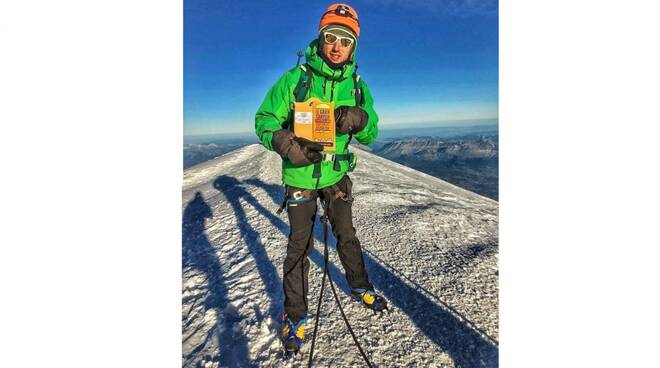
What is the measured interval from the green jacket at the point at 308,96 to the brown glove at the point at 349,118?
116 mm

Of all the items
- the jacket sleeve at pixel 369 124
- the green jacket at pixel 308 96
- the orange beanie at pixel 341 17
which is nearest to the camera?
the orange beanie at pixel 341 17

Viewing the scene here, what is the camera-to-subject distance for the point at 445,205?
23.2 ft

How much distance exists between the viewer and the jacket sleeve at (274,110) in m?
2.43

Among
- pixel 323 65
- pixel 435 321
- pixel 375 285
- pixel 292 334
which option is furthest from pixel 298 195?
pixel 435 321

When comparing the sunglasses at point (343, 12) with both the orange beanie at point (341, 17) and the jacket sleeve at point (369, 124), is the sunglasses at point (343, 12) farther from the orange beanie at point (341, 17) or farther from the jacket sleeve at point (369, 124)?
the jacket sleeve at point (369, 124)

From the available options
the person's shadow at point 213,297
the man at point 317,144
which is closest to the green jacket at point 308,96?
the man at point 317,144

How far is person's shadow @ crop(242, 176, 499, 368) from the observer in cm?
260

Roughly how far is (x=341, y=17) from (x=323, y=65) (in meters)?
0.40

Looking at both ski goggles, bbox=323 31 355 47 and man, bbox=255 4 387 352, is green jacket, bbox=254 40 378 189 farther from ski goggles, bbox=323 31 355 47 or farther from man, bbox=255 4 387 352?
ski goggles, bbox=323 31 355 47

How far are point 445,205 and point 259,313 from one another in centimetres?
539

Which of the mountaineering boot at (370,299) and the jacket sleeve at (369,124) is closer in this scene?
the jacket sleeve at (369,124)

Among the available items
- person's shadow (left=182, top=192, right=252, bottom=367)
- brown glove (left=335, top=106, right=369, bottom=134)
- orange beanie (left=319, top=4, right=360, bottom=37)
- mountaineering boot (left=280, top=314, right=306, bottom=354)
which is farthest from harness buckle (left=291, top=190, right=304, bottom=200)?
person's shadow (left=182, top=192, right=252, bottom=367)

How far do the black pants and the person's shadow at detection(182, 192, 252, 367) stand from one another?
0.61 meters
